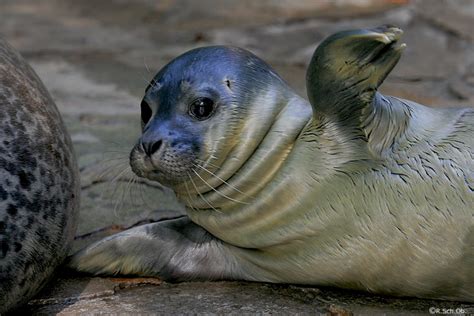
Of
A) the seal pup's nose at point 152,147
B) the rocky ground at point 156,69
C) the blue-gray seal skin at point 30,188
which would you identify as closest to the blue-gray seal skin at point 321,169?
the seal pup's nose at point 152,147

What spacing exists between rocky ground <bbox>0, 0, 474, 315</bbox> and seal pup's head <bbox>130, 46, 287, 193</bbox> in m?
0.33

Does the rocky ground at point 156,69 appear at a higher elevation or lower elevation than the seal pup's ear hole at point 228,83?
lower

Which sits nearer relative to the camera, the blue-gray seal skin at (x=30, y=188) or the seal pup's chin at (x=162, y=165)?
the blue-gray seal skin at (x=30, y=188)

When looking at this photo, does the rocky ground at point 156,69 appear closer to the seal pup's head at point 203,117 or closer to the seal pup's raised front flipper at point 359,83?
the seal pup's head at point 203,117

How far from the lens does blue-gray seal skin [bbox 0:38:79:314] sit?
8.43 ft

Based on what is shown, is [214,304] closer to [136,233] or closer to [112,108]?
[136,233]

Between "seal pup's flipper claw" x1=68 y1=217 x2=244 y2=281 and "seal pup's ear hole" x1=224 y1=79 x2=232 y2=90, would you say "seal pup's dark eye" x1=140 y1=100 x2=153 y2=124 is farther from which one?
"seal pup's flipper claw" x1=68 y1=217 x2=244 y2=281

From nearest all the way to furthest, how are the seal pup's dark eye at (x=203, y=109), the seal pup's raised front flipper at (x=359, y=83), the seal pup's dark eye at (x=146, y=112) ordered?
the seal pup's raised front flipper at (x=359, y=83) < the seal pup's dark eye at (x=203, y=109) < the seal pup's dark eye at (x=146, y=112)

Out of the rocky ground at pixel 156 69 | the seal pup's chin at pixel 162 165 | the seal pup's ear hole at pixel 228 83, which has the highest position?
the seal pup's ear hole at pixel 228 83

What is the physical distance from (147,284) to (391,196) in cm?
90

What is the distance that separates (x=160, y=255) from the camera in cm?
305

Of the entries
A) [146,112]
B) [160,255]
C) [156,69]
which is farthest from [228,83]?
[156,69]

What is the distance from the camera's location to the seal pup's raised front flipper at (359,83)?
2521 millimetres

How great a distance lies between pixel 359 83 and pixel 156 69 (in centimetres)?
357
